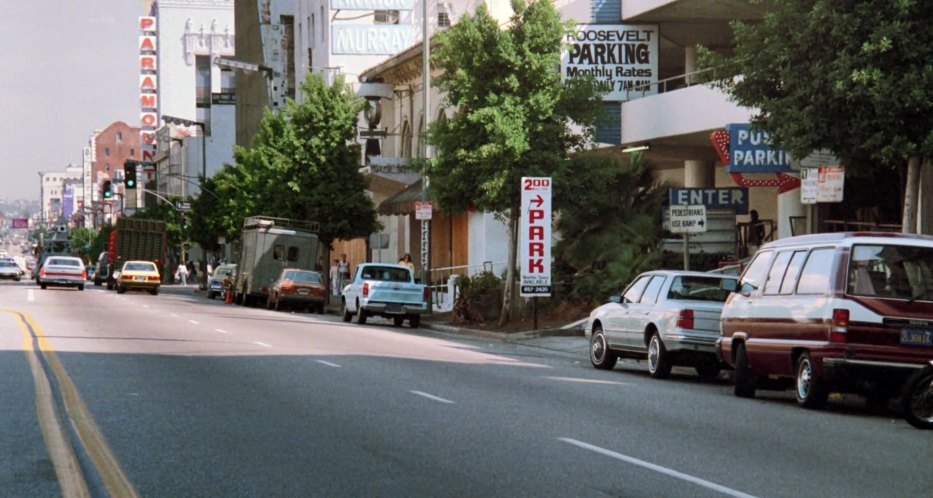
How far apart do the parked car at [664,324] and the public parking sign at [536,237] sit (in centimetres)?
976

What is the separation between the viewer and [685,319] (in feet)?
70.5

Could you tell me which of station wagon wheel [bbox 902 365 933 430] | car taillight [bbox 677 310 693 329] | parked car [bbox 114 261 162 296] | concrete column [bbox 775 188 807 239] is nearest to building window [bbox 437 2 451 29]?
parked car [bbox 114 261 162 296]

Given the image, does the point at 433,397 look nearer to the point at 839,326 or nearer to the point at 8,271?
the point at 839,326

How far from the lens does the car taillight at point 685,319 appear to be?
845 inches

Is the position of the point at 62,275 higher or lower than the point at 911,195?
lower

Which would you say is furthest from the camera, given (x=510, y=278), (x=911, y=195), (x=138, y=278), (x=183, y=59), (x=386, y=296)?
(x=183, y=59)

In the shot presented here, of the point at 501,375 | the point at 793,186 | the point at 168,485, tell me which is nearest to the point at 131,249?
the point at 793,186

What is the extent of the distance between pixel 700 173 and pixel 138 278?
34.4 m

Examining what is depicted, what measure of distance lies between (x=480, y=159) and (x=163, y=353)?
48.8 feet

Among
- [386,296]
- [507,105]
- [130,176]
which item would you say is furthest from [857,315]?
[130,176]

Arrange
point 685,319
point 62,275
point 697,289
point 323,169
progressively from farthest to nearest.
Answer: point 62,275, point 323,169, point 697,289, point 685,319

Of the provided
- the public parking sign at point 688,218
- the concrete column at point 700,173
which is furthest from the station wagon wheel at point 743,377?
the concrete column at point 700,173

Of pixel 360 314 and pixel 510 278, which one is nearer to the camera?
pixel 510 278

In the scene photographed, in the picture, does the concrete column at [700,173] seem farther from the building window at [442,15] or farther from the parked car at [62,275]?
the parked car at [62,275]
